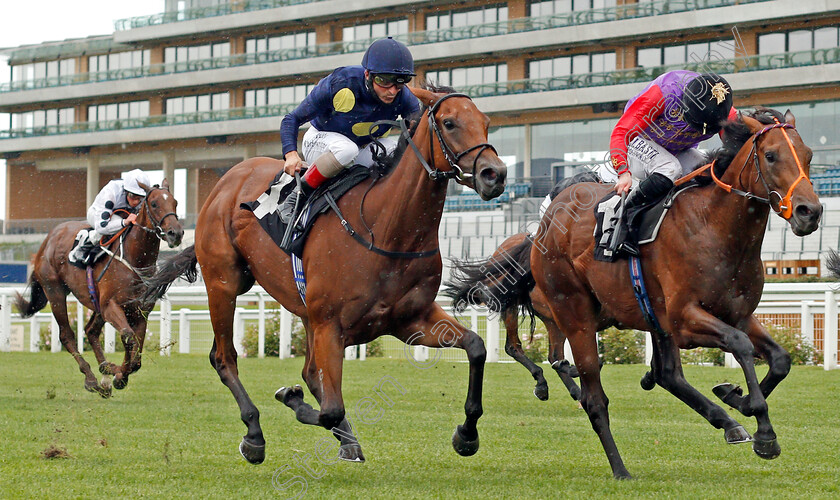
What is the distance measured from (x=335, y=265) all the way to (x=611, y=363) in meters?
8.43

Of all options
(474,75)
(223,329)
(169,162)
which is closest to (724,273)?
(223,329)

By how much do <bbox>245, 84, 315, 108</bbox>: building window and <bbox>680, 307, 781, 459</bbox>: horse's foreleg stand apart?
119 feet

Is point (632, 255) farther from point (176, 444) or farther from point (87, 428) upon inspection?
point (87, 428)

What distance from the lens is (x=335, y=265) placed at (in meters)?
4.86

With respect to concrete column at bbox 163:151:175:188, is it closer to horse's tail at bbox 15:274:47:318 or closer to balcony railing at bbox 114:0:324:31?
balcony railing at bbox 114:0:324:31

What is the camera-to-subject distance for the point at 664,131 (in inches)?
219

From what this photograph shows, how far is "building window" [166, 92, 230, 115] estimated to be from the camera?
42.9 metres

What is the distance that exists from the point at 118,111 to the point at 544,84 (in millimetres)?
20788

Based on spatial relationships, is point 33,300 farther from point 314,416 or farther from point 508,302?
point 314,416

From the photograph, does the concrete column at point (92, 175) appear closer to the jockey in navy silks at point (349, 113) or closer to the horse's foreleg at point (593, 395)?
the jockey in navy silks at point (349, 113)

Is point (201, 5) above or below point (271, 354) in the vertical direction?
above

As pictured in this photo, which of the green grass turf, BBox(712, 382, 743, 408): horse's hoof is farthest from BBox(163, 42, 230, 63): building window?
BBox(712, 382, 743, 408): horse's hoof

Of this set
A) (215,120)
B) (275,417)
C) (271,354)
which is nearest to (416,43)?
(215,120)

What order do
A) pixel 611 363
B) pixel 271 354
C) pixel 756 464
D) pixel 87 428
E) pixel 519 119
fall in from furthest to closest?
pixel 519 119 → pixel 271 354 → pixel 611 363 → pixel 87 428 → pixel 756 464
